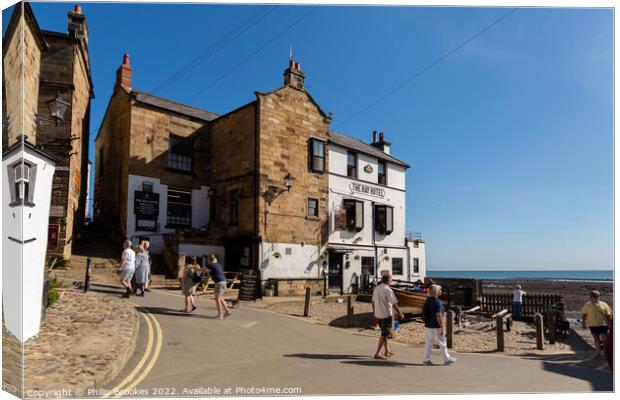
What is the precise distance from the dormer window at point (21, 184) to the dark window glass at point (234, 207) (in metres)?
16.3

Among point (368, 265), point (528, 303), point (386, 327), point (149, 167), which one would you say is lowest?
point (528, 303)

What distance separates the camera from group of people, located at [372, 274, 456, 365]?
9.27 meters

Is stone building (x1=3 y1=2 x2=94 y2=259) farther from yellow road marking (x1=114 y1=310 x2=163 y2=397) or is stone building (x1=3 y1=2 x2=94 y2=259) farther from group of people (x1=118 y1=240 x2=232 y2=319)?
yellow road marking (x1=114 y1=310 x2=163 y2=397)

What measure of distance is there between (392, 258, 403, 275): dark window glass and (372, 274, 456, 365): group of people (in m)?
20.4

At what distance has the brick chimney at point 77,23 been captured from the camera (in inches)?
360

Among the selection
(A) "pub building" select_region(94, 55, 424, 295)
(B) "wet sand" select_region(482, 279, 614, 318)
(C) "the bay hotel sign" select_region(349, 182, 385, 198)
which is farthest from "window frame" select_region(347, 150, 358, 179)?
(B) "wet sand" select_region(482, 279, 614, 318)

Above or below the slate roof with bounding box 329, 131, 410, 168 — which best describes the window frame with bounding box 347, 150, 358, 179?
below

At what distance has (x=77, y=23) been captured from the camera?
10656 mm

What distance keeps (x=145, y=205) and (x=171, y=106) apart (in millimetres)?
6148

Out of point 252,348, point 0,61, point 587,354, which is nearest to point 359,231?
point 587,354

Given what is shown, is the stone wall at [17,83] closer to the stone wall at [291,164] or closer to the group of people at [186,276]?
the group of people at [186,276]

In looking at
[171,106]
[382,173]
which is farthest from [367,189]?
[171,106]

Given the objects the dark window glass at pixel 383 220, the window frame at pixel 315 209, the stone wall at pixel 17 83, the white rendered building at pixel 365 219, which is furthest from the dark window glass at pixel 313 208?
the stone wall at pixel 17 83

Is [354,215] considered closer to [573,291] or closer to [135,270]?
[135,270]
